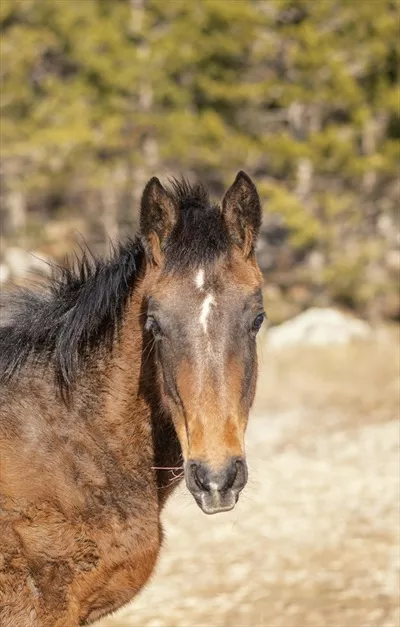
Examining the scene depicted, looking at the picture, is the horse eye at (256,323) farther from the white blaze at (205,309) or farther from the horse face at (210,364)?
the white blaze at (205,309)

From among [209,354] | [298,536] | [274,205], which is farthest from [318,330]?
[209,354]

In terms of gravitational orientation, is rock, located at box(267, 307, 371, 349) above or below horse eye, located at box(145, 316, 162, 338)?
above

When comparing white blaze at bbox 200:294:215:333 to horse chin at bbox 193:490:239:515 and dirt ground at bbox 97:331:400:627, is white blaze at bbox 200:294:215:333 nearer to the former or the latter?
horse chin at bbox 193:490:239:515

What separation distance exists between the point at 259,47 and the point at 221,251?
1902 cm

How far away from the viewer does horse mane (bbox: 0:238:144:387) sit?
4.41 metres

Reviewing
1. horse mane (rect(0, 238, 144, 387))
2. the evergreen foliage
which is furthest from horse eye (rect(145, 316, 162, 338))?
the evergreen foliage

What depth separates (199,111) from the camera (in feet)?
85.8

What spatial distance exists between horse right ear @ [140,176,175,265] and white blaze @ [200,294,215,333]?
1.20 feet

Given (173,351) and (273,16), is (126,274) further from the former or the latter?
(273,16)

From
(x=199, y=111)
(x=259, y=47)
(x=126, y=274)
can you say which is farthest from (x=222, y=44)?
(x=126, y=274)

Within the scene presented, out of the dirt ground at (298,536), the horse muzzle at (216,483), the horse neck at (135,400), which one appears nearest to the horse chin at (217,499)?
the horse muzzle at (216,483)

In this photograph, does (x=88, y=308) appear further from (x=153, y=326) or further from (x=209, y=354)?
(x=209, y=354)

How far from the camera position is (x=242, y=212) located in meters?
4.31

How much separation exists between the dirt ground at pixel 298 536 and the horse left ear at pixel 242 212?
0.97 m
